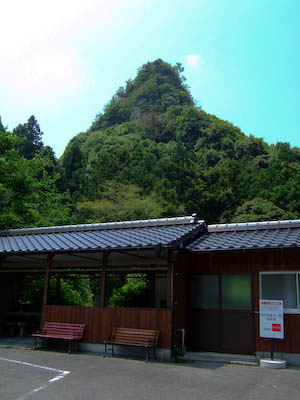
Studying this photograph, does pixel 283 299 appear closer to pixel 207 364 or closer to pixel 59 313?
pixel 207 364

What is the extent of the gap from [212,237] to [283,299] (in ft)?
7.85

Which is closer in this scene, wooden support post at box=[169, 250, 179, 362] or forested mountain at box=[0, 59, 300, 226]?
wooden support post at box=[169, 250, 179, 362]

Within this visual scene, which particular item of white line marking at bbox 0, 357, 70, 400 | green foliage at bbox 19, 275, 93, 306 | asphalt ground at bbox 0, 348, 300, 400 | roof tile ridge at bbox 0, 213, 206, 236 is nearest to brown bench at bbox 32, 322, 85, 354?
asphalt ground at bbox 0, 348, 300, 400

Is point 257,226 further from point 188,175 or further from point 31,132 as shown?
point 31,132

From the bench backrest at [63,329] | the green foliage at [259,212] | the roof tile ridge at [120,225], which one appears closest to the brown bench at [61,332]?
the bench backrest at [63,329]

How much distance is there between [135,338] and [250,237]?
3.63 metres

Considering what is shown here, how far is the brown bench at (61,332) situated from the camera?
358 inches

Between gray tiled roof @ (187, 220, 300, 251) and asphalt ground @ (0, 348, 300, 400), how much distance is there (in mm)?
2462

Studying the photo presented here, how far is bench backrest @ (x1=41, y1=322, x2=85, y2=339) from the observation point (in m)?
9.19

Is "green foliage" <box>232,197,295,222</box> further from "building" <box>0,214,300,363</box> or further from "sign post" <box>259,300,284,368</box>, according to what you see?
"sign post" <box>259,300,284,368</box>

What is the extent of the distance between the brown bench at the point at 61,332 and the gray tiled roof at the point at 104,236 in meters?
1.89

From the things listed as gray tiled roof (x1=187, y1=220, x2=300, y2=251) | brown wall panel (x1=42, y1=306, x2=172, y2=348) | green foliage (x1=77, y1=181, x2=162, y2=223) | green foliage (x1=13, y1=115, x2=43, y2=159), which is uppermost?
green foliage (x1=13, y1=115, x2=43, y2=159)

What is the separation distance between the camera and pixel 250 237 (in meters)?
9.36

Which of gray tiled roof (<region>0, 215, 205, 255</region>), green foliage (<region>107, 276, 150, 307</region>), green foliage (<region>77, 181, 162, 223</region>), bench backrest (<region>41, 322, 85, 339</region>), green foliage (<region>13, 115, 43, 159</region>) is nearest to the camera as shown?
gray tiled roof (<region>0, 215, 205, 255</region>)
